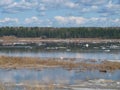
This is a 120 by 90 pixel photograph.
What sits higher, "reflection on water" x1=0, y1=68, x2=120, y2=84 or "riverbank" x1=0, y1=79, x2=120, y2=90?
A: "riverbank" x1=0, y1=79, x2=120, y2=90

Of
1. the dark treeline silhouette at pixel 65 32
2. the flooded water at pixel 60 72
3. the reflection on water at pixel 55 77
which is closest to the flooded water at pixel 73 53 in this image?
the flooded water at pixel 60 72

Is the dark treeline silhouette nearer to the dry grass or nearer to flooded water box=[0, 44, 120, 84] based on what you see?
flooded water box=[0, 44, 120, 84]

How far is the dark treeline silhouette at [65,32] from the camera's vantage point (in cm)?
15625

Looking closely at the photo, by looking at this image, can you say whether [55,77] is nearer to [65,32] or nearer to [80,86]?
[80,86]

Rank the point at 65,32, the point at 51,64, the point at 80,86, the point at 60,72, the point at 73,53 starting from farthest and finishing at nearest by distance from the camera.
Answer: the point at 65,32
the point at 73,53
the point at 51,64
the point at 60,72
the point at 80,86

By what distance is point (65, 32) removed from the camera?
16388 centimetres

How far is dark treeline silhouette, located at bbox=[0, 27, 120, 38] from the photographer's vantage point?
513 feet

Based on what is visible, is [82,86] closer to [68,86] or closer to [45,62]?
[68,86]

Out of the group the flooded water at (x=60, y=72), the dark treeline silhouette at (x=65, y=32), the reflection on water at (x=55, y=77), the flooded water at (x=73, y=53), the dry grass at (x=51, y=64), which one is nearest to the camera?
the reflection on water at (x=55, y=77)

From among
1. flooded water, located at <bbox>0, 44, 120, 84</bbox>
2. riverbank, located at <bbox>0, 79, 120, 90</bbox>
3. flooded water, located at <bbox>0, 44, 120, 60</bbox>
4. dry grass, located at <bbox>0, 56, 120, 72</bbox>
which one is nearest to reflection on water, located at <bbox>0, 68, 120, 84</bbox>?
flooded water, located at <bbox>0, 44, 120, 84</bbox>

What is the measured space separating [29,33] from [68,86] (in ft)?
460

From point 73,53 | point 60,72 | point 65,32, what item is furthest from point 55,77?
point 65,32

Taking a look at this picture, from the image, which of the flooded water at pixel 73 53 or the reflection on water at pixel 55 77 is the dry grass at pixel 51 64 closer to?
the reflection on water at pixel 55 77

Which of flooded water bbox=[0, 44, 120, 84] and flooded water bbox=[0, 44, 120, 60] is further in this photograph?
flooded water bbox=[0, 44, 120, 60]
